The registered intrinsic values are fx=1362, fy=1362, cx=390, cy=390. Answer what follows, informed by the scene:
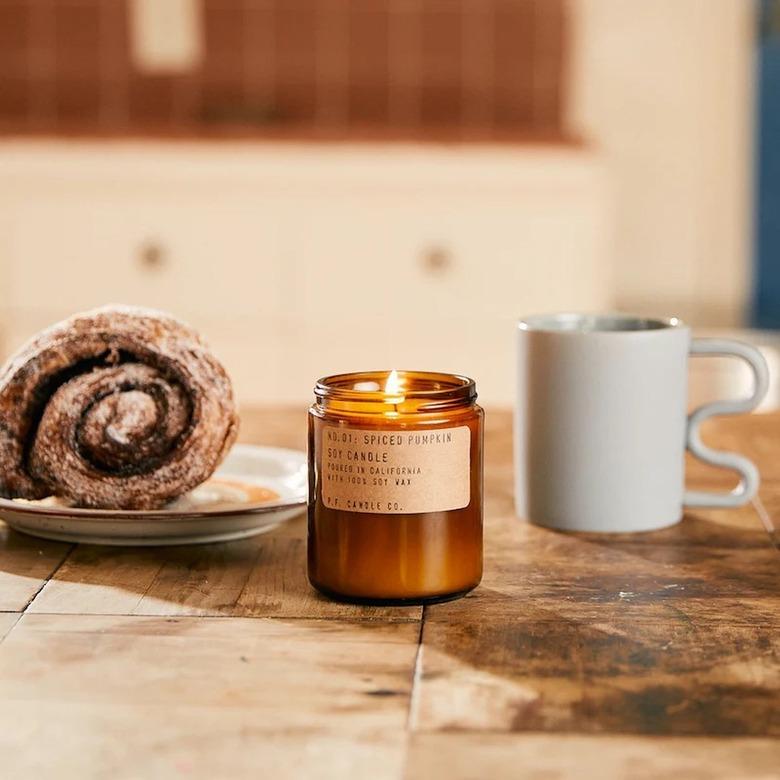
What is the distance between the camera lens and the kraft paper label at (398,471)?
0.74 metres

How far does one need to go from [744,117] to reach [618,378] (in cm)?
240

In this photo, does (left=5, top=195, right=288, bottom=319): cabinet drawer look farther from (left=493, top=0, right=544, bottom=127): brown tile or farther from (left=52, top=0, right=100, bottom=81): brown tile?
(left=493, top=0, right=544, bottom=127): brown tile

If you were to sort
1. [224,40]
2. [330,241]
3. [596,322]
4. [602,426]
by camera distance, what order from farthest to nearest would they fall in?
[224,40] < [330,241] < [596,322] < [602,426]

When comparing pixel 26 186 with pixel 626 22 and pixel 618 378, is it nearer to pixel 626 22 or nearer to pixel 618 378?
pixel 626 22

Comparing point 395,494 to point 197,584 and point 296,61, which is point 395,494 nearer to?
Result: point 197,584

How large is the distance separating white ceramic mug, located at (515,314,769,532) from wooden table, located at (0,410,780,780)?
4 centimetres

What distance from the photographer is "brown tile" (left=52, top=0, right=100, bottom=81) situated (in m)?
3.32

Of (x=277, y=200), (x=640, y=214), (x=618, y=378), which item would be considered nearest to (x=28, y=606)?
(x=618, y=378)

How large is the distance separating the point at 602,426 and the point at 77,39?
8.89 ft

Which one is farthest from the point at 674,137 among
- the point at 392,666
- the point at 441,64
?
the point at 392,666

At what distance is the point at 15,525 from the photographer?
35.6 inches

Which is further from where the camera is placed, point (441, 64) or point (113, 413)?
point (441, 64)

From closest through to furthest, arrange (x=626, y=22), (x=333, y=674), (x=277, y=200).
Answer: (x=333, y=674) → (x=277, y=200) → (x=626, y=22)

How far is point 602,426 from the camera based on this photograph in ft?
3.07
